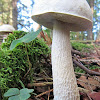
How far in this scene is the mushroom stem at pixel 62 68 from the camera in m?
1.11

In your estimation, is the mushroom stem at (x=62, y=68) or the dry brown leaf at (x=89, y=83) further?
the dry brown leaf at (x=89, y=83)

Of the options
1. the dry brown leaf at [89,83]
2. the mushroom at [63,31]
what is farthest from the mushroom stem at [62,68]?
the dry brown leaf at [89,83]

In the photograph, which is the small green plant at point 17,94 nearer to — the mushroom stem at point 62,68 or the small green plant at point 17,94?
the small green plant at point 17,94

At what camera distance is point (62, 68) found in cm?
114

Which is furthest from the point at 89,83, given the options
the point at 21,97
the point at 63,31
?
the point at 21,97

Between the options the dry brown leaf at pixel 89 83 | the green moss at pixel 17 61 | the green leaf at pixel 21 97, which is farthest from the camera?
the dry brown leaf at pixel 89 83

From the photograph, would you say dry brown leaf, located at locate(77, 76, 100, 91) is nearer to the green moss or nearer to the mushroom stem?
A: the mushroom stem

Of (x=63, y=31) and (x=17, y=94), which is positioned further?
(x=63, y=31)

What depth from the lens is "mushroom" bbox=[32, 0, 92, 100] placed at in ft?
3.03

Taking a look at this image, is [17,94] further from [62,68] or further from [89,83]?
[89,83]

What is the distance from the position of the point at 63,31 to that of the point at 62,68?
16.2 inches

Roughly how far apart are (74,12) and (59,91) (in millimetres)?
794

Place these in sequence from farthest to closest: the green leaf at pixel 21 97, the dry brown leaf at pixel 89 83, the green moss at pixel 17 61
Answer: the dry brown leaf at pixel 89 83, the green moss at pixel 17 61, the green leaf at pixel 21 97

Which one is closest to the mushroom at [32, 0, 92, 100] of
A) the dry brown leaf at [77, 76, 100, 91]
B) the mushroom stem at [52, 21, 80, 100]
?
the mushroom stem at [52, 21, 80, 100]
